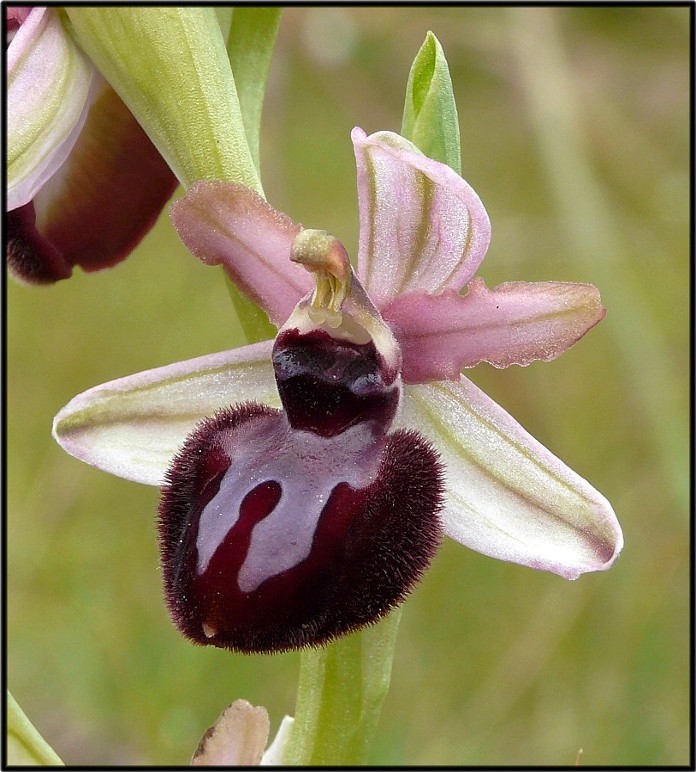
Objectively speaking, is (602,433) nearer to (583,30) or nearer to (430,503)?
(583,30)

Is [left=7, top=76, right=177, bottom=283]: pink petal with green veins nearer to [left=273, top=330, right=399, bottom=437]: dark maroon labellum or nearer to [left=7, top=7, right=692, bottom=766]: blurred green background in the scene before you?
[left=273, top=330, right=399, bottom=437]: dark maroon labellum

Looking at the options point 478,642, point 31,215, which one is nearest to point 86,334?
point 478,642

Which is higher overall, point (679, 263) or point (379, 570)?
point (379, 570)

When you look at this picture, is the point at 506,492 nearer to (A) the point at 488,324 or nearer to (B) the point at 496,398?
(A) the point at 488,324

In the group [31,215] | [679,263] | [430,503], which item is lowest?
[679,263]

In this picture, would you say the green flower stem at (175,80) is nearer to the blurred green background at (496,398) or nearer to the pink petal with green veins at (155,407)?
the pink petal with green veins at (155,407)

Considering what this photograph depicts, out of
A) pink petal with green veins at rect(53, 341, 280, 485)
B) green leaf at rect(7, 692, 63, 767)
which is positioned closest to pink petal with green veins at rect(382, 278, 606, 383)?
pink petal with green veins at rect(53, 341, 280, 485)

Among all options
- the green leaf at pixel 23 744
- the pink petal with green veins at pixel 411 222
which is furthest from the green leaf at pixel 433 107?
the green leaf at pixel 23 744
